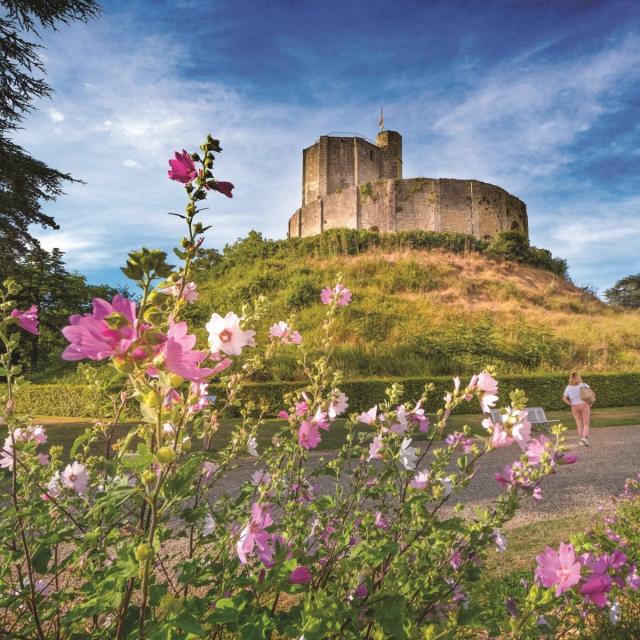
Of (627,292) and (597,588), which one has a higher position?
(627,292)

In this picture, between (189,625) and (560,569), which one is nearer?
(189,625)

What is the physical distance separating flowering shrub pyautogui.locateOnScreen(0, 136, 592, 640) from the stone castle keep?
30.7 metres

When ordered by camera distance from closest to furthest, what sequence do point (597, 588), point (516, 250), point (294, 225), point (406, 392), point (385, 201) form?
point (597, 588) → point (406, 392) → point (516, 250) → point (385, 201) → point (294, 225)

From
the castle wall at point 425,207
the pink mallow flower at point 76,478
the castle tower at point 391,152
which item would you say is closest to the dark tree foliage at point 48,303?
the castle wall at point 425,207

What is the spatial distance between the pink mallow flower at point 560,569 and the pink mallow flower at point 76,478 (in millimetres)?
1681

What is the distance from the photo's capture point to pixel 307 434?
1762mm

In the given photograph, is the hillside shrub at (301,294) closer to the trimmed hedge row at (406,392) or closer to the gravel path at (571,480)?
the trimmed hedge row at (406,392)

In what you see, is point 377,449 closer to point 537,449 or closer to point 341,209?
point 537,449

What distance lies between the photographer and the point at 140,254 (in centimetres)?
78

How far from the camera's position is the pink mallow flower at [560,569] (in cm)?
116

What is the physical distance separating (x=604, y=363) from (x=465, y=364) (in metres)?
5.70

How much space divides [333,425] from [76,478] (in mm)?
9238

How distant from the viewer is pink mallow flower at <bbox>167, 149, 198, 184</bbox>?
99cm

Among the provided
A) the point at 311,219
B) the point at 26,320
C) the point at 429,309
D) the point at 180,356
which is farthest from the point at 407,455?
the point at 311,219
